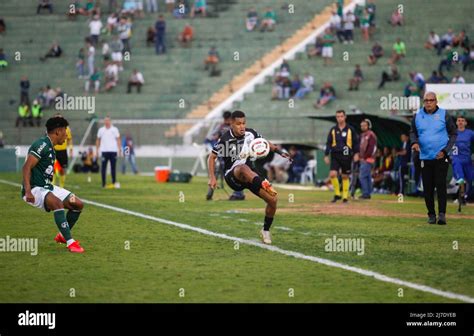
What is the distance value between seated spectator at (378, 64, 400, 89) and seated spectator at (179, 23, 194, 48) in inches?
418

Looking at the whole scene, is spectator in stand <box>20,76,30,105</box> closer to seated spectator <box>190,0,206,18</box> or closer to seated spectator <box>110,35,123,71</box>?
seated spectator <box>110,35,123,71</box>

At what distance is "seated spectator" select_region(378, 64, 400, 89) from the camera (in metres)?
44.7

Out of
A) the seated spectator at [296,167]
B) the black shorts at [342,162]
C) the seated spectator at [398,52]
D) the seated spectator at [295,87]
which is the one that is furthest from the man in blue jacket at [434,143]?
the seated spectator at [398,52]

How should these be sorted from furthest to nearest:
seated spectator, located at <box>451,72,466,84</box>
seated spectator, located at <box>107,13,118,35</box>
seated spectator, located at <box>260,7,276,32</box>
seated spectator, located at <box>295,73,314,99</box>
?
1. seated spectator, located at <box>107,13,118,35</box>
2. seated spectator, located at <box>260,7,276,32</box>
3. seated spectator, located at <box>295,73,314,99</box>
4. seated spectator, located at <box>451,72,466,84</box>

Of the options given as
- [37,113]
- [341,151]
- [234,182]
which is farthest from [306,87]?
[234,182]

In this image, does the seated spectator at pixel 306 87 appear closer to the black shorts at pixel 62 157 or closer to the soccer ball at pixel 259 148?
the black shorts at pixel 62 157

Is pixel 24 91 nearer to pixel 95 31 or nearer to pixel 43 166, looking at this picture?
pixel 95 31

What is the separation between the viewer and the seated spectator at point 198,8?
53531 millimetres

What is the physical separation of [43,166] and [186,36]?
37.9 meters

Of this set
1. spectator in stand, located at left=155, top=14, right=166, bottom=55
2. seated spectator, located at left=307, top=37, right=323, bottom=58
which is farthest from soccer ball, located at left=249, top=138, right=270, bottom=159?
spectator in stand, located at left=155, top=14, right=166, bottom=55

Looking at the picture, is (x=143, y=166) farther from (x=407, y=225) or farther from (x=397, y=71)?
(x=407, y=225)

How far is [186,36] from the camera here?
170 ft

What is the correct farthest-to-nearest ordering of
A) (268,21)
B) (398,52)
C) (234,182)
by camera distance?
(268,21), (398,52), (234,182)
